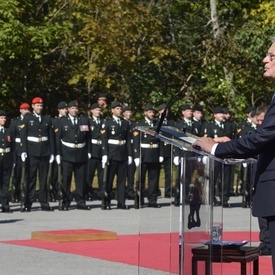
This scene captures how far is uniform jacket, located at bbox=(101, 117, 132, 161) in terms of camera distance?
20.8 metres

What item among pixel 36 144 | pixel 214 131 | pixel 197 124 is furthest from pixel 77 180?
pixel 214 131

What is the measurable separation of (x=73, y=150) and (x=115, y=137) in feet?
3.22

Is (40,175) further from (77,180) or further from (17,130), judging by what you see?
(17,130)

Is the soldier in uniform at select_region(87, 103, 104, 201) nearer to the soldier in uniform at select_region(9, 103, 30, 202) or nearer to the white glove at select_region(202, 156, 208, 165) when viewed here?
the soldier in uniform at select_region(9, 103, 30, 202)

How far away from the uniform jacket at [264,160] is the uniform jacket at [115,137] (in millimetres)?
13840

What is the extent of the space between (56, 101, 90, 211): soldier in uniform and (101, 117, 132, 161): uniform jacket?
407mm

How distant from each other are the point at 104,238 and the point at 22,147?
604cm

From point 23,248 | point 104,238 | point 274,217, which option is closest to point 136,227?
point 104,238

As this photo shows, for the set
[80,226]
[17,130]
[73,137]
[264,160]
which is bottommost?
[80,226]

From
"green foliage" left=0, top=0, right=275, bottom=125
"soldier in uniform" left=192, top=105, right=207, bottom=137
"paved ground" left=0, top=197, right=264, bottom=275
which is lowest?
"paved ground" left=0, top=197, right=264, bottom=275

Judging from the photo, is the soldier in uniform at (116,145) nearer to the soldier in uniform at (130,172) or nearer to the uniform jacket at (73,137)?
the uniform jacket at (73,137)

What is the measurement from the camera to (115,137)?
68.4 ft

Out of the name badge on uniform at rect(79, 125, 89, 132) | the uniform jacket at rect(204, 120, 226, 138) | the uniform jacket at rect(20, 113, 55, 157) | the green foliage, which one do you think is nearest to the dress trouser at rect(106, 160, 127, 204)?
the name badge on uniform at rect(79, 125, 89, 132)

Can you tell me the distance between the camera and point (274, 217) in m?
6.76
